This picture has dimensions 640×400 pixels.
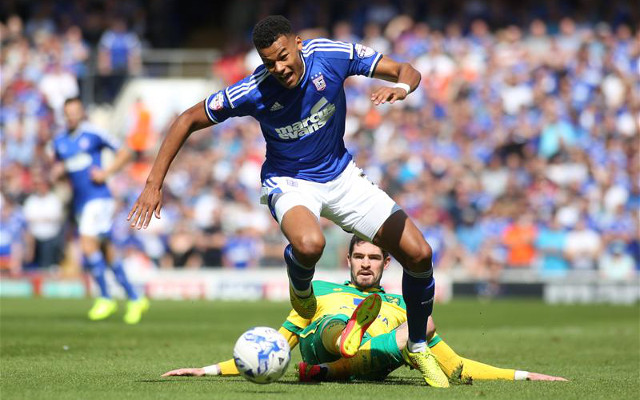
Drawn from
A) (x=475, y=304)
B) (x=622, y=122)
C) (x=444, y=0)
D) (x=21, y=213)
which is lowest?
(x=475, y=304)

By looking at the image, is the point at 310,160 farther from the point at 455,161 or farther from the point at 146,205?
the point at 455,161

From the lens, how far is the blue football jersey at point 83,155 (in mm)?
14414

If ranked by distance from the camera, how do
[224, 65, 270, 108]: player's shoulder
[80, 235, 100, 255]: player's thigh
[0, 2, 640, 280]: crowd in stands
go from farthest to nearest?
[0, 2, 640, 280]: crowd in stands, [80, 235, 100, 255]: player's thigh, [224, 65, 270, 108]: player's shoulder

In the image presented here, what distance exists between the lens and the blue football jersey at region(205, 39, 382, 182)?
26.2ft

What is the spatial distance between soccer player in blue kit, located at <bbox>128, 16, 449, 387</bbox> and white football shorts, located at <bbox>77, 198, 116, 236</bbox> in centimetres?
659

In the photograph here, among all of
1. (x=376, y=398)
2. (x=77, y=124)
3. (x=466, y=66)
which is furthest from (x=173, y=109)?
(x=376, y=398)

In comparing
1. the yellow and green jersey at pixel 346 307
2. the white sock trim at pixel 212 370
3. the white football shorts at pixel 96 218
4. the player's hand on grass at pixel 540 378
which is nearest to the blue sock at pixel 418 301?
the yellow and green jersey at pixel 346 307

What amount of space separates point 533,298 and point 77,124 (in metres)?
10.6

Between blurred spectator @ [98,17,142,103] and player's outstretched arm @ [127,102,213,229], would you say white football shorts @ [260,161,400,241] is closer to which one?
player's outstretched arm @ [127,102,213,229]

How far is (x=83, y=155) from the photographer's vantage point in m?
14.5

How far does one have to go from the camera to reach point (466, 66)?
24562mm

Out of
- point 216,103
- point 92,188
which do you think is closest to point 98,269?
point 92,188

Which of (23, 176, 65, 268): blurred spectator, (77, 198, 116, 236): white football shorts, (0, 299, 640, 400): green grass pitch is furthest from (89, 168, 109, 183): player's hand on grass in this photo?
(23, 176, 65, 268): blurred spectator

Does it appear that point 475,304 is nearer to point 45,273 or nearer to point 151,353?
point 45,273
